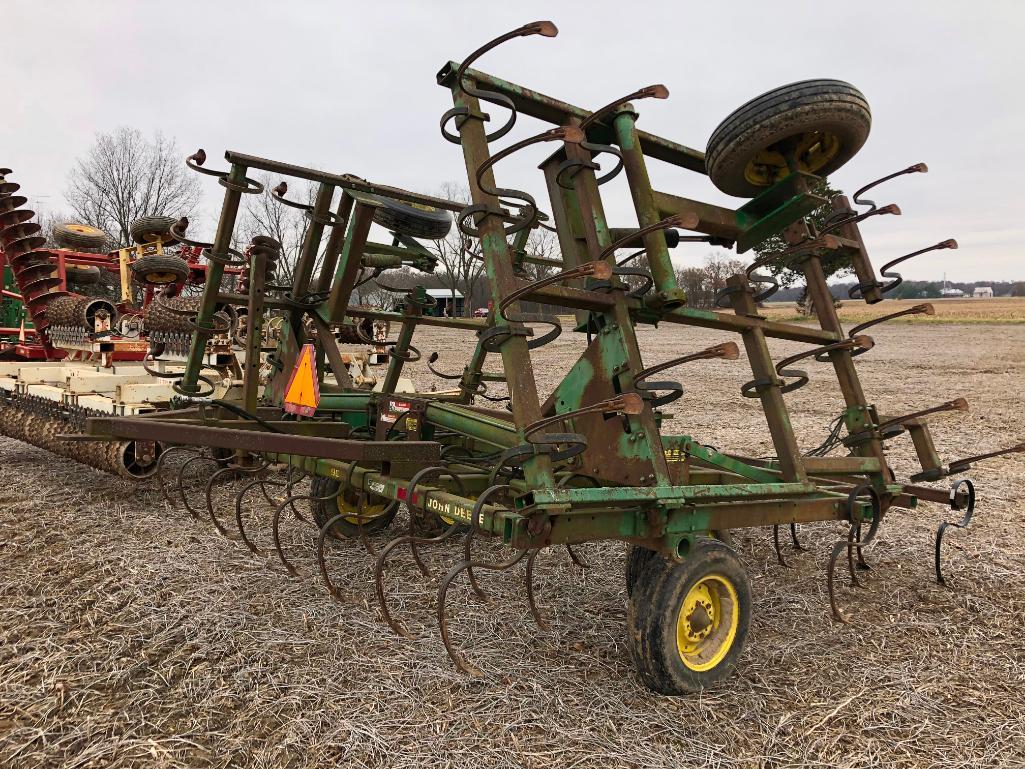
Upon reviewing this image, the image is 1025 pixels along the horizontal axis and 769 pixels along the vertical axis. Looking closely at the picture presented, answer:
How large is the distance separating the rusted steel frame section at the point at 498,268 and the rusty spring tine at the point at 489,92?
30 mm

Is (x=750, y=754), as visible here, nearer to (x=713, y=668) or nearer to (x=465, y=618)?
(x=713, y=668)

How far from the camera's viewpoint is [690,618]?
2.82 m

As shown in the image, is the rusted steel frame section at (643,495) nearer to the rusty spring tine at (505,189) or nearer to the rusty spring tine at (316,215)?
the rusty spring tine at (505,189)

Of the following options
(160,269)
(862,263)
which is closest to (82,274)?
(160,269)

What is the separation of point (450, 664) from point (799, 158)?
292cm

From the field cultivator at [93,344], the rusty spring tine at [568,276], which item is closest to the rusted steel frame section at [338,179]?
the field cultivator at [93,344]

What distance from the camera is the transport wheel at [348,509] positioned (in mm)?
4646

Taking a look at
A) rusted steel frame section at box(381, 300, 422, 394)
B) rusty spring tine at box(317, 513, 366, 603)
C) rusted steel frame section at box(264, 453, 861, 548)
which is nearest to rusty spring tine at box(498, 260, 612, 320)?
rusted steel frame section at box(264, 453, 861, 548)

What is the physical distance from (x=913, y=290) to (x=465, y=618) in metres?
72.1

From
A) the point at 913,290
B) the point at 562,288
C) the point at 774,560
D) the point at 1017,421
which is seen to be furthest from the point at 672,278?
the point at 913,290

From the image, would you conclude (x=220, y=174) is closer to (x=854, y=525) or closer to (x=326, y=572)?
(x=326, y=572)

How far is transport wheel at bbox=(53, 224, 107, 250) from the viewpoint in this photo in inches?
359

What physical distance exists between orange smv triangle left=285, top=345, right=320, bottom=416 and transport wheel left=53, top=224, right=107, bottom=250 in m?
7.11

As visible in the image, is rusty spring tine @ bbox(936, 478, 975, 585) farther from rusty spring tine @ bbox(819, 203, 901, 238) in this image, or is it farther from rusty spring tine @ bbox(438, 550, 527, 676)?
rusty spring tine @ bbox(438, 550, 527, 676)
